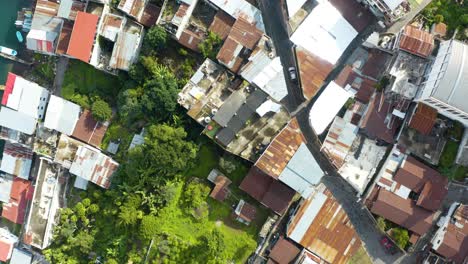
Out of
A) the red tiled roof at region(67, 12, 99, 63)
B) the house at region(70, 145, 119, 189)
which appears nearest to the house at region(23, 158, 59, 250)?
the house at region(70, 145, 119, 189)

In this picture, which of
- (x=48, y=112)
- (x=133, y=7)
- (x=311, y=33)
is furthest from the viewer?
(x=48, y=112)

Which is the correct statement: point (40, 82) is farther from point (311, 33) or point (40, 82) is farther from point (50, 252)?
point (311, 33)

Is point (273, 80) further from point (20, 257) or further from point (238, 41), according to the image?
point (20, 257)

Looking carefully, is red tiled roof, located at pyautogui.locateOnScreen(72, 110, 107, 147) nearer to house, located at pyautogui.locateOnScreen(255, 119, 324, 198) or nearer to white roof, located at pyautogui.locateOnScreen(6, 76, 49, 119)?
white roof, located at pyautogui.locateOnScreen(6, 76, 49, 119)

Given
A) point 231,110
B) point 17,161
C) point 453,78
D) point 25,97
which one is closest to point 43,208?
point 17,161

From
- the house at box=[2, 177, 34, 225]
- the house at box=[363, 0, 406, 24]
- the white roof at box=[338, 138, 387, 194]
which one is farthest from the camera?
the house at box=[2, 177, 34, 225]

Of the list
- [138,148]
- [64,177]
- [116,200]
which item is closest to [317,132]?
[138,148]

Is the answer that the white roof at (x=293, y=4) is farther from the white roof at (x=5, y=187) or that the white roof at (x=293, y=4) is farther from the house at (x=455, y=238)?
the white roof at (x=5, y=187)
